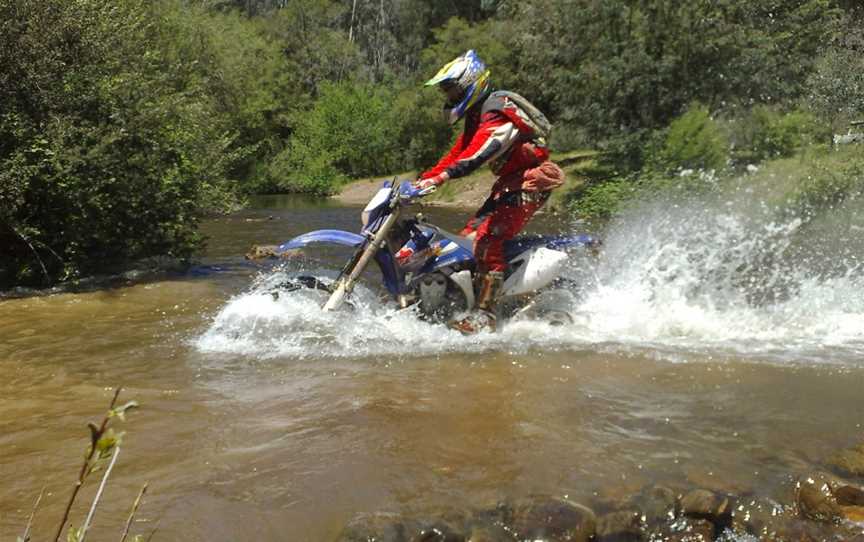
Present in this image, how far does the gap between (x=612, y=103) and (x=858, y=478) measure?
22955mm

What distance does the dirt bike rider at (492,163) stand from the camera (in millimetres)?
6602

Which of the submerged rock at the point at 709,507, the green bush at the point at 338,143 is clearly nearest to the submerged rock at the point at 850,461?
the submerged rock at the point at 709,507

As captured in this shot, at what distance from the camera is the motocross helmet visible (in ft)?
Answer: 21.7

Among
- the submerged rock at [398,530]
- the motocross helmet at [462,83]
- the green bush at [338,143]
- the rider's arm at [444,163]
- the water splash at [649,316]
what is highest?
the motocross helmet at [462,83]

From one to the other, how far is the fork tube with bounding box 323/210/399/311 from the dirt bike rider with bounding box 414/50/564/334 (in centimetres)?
39

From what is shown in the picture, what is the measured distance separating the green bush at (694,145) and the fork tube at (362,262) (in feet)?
49.5

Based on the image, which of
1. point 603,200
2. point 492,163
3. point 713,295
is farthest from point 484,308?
point 603,200

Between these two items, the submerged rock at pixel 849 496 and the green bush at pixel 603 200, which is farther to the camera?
the green bush at pixel 603 200

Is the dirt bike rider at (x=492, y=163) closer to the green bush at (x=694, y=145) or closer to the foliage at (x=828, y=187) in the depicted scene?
the foliage at (x=828, y=187)

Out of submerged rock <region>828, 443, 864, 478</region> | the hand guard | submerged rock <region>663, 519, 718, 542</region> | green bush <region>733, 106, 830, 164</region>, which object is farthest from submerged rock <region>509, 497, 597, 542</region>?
green bush <region>733, 106, 830, 164</region>

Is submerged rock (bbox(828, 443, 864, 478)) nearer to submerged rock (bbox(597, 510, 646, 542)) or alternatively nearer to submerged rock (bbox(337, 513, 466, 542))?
submerged rock (bbox(597, 510, 646, 542))

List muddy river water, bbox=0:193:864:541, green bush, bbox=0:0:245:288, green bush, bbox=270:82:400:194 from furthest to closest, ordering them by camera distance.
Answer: green bush, bbox=270:82:400:194
green bush, bbox=0:0:245:288
muddy river water, bbox=0:193:864:541

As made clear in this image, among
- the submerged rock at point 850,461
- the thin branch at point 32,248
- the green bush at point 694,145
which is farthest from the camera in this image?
the green bush at point 694,145

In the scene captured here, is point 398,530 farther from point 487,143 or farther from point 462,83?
point 462,83
